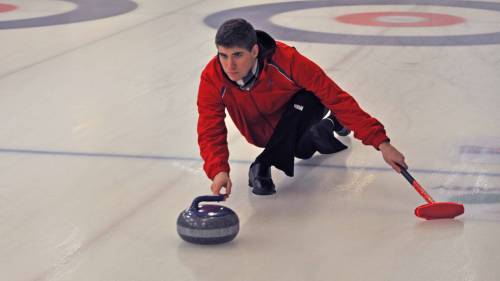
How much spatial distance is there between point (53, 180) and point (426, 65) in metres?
2.51

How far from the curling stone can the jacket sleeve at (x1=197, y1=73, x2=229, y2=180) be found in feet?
0.65

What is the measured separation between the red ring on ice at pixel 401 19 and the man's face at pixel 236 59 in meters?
3.81

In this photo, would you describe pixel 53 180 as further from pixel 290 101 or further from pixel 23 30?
pixel 23 30

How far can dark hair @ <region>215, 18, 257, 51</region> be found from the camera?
2.78 metres

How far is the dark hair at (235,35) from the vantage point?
278cm

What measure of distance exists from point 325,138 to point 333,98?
509 millimetres

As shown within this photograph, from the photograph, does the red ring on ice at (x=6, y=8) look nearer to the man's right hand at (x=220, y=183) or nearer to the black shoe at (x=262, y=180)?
the black shoe at (x=262, y=180)

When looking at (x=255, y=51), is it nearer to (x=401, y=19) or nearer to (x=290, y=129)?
(x=290, y=129)

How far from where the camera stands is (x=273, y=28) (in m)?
6.46

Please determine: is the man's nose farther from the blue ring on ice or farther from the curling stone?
the blue ring on ice

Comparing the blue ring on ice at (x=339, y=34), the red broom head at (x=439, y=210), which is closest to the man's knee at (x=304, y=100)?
the red broom head at (x=439, y=210)

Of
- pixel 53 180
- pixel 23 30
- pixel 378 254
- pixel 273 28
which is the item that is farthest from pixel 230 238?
Result: pixel 23 30

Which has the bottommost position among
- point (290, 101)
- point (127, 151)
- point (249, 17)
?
point (249, 17)

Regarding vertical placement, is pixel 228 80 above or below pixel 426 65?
above
